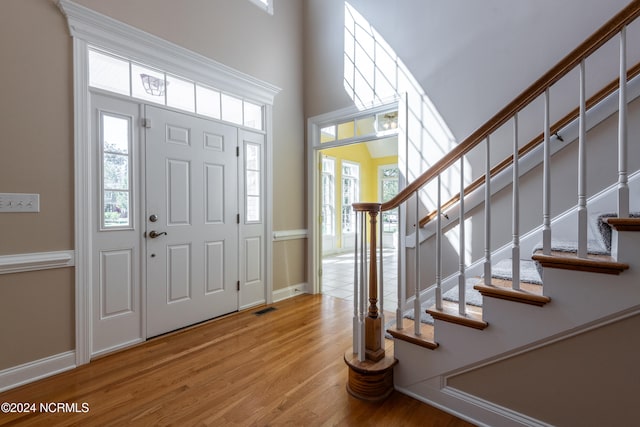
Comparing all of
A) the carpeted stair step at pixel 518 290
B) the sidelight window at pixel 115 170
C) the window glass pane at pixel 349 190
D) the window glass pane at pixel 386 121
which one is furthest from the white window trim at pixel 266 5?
the window glass pane at pixel 349 190

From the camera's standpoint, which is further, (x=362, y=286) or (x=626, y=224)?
(x=362, y=286)

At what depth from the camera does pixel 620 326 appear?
128cm

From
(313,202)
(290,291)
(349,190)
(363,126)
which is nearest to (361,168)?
(349,190)

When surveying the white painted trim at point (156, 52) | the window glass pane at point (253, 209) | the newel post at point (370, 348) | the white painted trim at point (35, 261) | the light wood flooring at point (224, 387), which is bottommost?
the light wood flooring at point (224, 387)

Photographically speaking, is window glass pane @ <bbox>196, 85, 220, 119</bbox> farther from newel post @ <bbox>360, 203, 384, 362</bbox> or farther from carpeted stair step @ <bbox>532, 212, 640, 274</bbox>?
carpeted stair step @ <bbox>532, 212, 640, 274</bbox>

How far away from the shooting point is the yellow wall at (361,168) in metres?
7.70

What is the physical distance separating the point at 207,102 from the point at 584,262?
10.6ft

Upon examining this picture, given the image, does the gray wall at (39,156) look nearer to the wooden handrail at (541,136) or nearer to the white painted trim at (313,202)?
Answer: the white painted trim at (313,202)

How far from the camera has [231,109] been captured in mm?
3309

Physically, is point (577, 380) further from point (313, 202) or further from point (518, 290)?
point (313, 202)

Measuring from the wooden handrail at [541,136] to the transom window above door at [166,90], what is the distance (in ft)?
7.48

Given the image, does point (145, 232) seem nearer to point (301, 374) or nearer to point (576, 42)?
point (301, 374)

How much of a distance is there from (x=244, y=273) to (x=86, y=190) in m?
1.70

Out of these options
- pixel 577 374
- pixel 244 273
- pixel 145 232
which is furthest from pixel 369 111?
pixel 577 374
